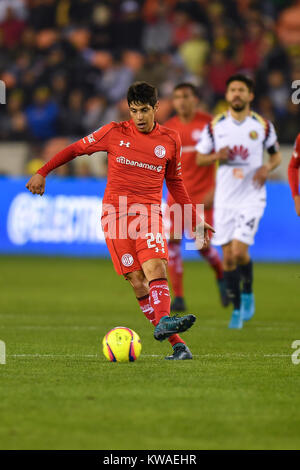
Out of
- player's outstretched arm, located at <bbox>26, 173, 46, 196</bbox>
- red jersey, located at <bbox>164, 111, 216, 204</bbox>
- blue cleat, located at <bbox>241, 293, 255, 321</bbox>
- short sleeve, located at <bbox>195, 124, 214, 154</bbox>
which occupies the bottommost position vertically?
player's outstretched arm, located at <bbox>26, 173, 46, 196</bbox>

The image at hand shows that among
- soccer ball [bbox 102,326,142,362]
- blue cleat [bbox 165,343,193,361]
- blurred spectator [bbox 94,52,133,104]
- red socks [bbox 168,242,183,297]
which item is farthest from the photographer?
blurred spectator [bbox 94,52,133,104]

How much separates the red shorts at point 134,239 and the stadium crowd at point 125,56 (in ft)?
42.1

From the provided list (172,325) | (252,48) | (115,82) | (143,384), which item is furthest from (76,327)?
(252,48)

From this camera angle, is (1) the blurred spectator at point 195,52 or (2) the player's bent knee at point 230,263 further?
(1) the blurred spectator at point 195,52

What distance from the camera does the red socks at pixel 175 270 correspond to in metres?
12.2

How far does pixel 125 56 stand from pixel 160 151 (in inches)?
606

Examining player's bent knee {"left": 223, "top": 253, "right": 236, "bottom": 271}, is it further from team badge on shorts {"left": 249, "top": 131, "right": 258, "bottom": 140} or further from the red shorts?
the red shorts

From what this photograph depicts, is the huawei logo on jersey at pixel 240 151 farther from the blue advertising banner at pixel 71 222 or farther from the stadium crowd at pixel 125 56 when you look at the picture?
the stadium crowd at pixel 125 56

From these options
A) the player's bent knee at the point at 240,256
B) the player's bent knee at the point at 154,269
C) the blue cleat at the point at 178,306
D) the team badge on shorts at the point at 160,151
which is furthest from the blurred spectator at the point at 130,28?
the player's bent knee at the point at 154,269

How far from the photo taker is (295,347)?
28.5 ft

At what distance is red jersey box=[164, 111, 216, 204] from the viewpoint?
41.3ft

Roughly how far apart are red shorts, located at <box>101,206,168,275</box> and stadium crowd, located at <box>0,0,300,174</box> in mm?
12819

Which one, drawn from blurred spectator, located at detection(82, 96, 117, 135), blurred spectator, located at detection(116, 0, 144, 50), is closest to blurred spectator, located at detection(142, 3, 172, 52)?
blurred spectator, located at detection(116, 0, 144, 50)
